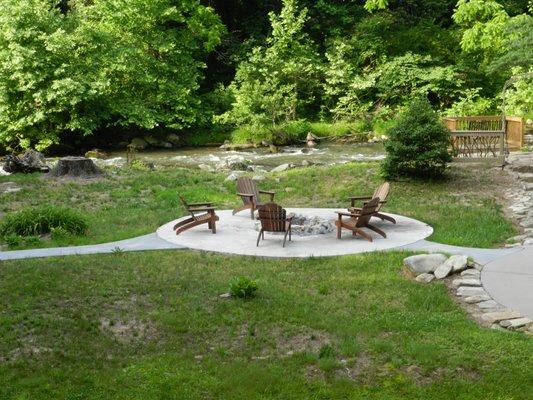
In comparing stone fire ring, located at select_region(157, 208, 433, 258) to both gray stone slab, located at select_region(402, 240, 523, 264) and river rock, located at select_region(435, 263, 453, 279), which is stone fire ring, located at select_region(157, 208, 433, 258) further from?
river rock, located at select_region(435, 263, 453, 279)

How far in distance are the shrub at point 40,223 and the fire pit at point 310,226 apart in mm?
3326

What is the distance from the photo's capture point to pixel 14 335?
6.27 m

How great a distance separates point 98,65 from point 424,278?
838 inches

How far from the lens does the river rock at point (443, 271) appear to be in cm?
812

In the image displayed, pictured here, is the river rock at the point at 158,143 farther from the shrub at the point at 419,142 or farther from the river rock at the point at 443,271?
the river rock at the point at 443,271

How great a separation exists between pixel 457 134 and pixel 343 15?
19.8 meters

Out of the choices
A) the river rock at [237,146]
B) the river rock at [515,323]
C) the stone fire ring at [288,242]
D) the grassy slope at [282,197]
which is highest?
the river rock at [237,146]

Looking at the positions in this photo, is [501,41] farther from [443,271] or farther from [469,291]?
[469,291]

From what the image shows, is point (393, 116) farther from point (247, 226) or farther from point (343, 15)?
point (247, 226)

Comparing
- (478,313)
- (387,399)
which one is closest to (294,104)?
(478,313)

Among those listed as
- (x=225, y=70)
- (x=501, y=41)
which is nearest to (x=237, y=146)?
(x=225, y=70)

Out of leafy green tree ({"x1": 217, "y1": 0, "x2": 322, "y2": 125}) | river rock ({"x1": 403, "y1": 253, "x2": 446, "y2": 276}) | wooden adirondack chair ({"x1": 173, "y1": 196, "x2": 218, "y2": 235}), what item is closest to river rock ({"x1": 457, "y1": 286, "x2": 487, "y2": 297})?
river rock ({"x1": 403, "y1": 253, "x2": 446, "y2": 276})

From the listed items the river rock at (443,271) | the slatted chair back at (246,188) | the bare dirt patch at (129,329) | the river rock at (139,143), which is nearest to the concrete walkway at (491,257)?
the river rock at (443,271)

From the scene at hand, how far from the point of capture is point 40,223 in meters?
11.0
